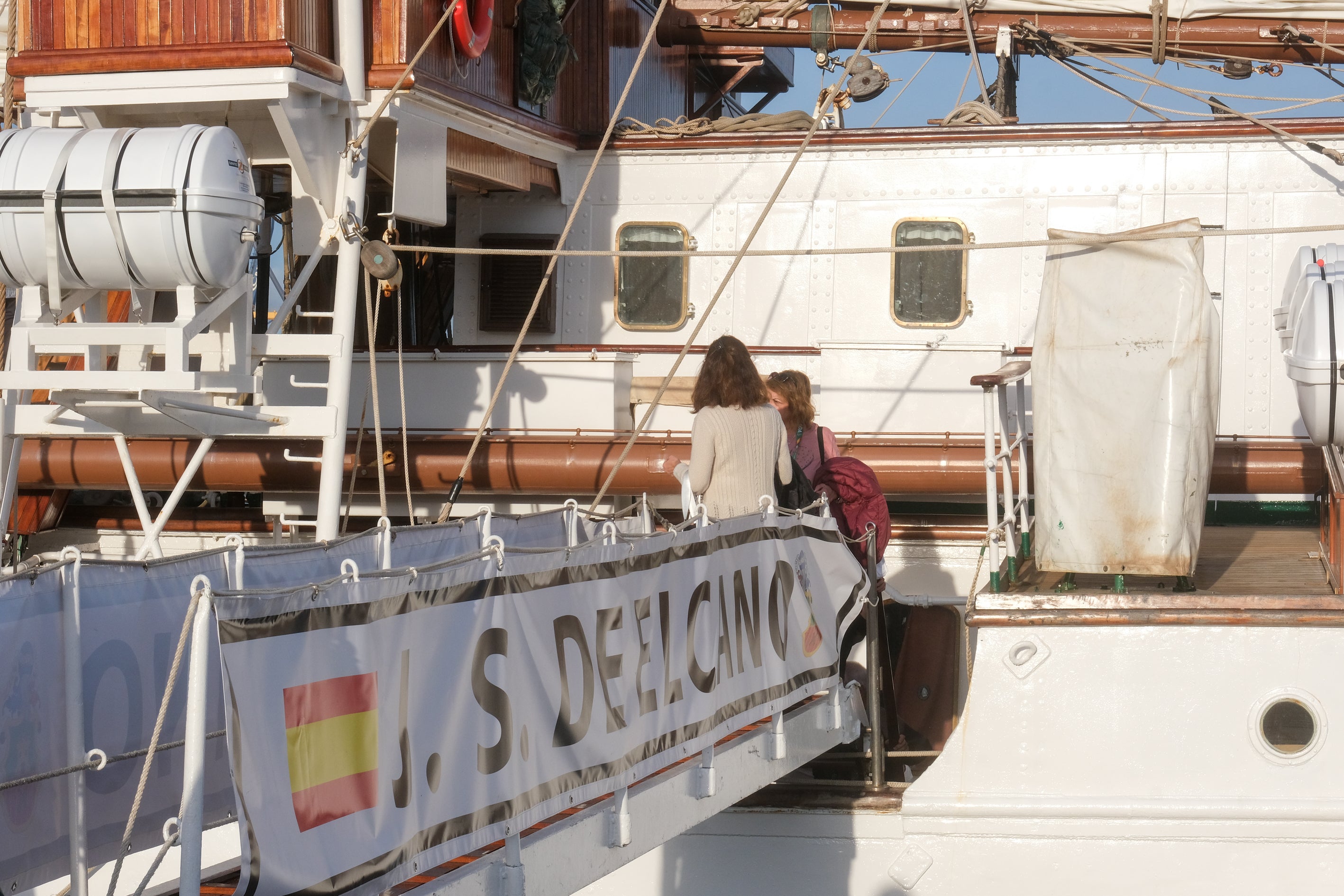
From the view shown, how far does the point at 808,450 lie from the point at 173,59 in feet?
14.4

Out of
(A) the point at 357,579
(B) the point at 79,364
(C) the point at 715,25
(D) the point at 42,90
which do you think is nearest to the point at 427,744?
(A) the point at 357,579

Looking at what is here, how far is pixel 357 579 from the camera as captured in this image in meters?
3.12

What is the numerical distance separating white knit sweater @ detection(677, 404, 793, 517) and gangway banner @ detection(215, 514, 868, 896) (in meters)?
0.52

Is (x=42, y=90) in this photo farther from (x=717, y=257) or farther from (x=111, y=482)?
(x=717, y=257)

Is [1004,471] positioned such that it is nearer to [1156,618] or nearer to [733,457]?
[1156,618]

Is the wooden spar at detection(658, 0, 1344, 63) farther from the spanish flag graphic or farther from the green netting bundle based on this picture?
the spanish flag graphic

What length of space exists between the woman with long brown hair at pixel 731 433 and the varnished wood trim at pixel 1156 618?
54.9 inches

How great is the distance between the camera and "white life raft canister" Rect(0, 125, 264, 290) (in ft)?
23.2

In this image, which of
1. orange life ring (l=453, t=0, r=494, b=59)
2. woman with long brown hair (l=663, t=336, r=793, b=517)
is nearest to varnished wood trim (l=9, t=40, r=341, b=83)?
orange life ring (l=453, t=0, r=494, b=59)

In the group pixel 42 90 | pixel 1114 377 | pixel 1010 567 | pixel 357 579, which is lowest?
pixel 1010 567

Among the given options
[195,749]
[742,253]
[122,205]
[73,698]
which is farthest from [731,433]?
[195,749]

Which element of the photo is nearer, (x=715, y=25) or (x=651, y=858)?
(x=651, y=858)

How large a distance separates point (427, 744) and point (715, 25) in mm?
9523

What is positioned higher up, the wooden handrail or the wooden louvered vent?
the wooden louvered vent
